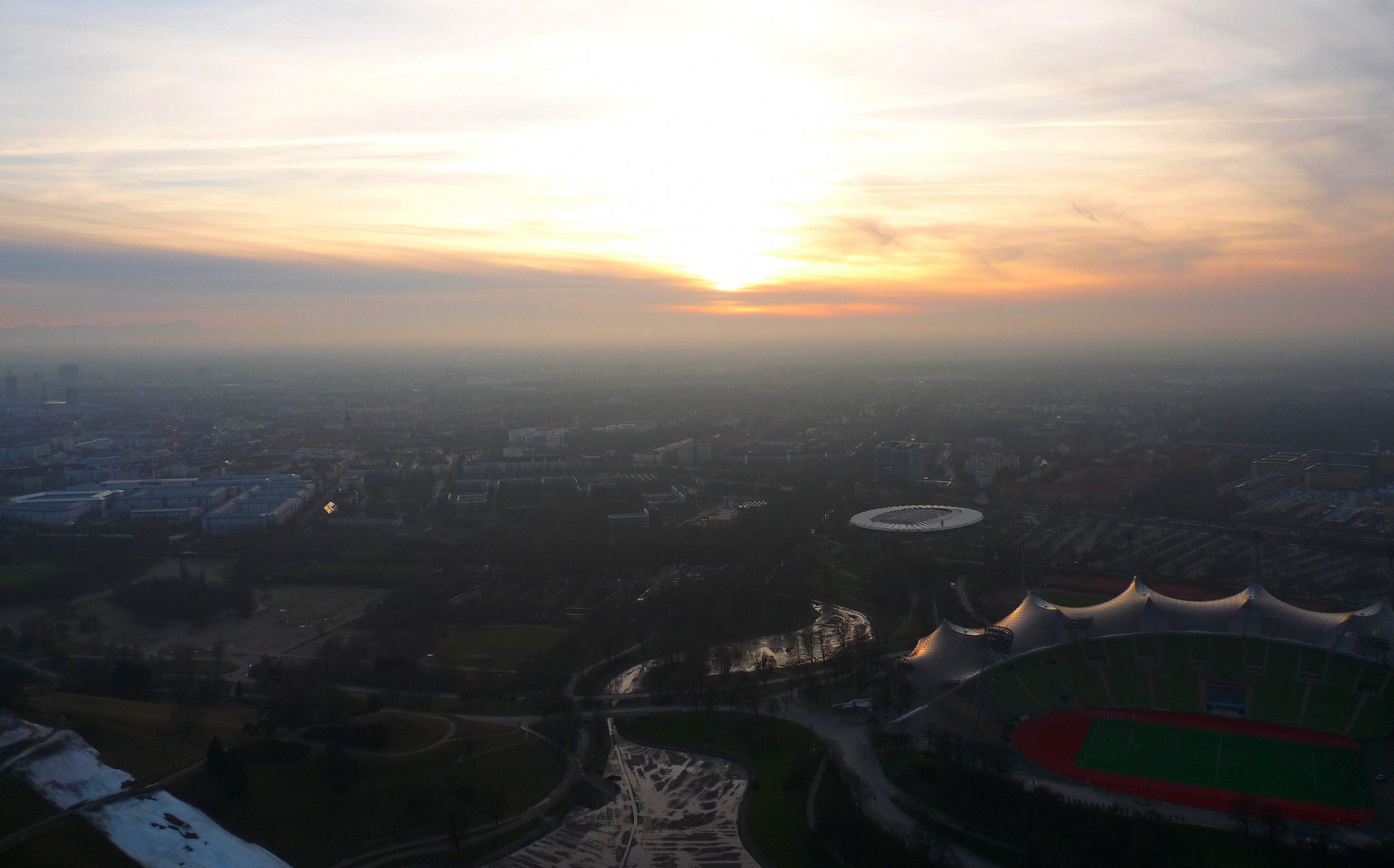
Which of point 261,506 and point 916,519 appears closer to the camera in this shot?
point 916,519

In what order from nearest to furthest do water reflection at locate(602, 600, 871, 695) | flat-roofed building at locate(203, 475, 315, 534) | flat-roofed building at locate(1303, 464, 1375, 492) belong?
water reflection at locate(602, 600, 871, 695), flat-roofed building at locate(203, 475, 315, 534), flat-roofed building at locate(1303, 464, 1375, 492)

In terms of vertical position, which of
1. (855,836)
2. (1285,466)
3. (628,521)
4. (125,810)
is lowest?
(855,836)

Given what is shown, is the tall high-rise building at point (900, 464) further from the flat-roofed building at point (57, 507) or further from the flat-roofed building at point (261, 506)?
the flat-roofed building at point (57, 507)

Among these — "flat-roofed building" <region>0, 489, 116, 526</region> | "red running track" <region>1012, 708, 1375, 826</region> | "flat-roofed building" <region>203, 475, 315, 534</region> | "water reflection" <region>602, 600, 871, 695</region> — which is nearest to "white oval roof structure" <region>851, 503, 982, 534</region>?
"water reflection" <region>602, 600, 871, 695</region>

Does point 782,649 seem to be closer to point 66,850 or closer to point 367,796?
point 367,796

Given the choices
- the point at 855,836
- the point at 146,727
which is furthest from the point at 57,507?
the point at 855,836

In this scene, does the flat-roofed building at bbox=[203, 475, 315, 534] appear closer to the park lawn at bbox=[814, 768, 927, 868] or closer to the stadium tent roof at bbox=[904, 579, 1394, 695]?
the stadium tent roof at bbox=[904, 579, 1394, 695]

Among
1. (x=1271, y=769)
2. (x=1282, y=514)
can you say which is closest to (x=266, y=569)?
(x=1271, y=769)
